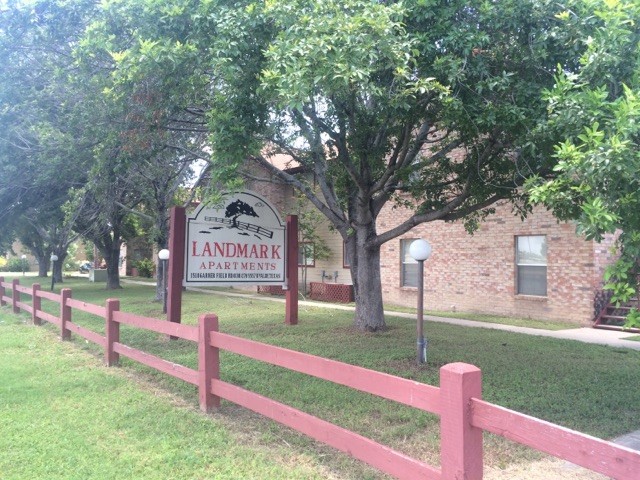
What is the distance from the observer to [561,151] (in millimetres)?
4508

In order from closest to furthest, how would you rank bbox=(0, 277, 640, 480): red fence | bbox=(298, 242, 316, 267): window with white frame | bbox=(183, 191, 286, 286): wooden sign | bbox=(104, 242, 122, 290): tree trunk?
bbox=(0, 277, 640, 480): red fence
bbox=(183, 191, 286, 286): wooden sign
bbox=(298, 242, 316, 267): window with white frame
bbox=(104, 242, 122, 290): tree trunk

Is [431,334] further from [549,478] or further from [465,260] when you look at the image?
[549,478]

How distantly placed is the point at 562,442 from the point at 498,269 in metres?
13.5

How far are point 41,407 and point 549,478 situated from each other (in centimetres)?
539

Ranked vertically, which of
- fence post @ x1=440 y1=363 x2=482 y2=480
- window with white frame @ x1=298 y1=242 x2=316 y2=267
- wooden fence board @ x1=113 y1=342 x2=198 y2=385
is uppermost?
window with white frame @ x1=298 y1=242 x2=316 y2=267

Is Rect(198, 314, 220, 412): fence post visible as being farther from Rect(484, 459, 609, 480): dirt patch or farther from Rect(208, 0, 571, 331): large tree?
Rect(484, 459, 609, 480): dirt patch

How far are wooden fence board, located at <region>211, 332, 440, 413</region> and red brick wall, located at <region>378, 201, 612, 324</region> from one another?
1031 centimetres

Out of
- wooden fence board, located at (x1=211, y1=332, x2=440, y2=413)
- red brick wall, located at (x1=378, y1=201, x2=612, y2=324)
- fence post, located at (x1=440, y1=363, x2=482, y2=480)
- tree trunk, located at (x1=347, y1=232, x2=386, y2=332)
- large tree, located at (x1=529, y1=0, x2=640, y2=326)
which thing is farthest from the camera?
red brick wall, located at (x1=378, y1=201, x2=612, y2=324)

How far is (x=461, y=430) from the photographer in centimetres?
311

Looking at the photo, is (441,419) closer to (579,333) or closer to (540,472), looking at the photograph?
(540,472)

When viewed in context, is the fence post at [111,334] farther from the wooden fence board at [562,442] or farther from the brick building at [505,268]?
the brick building at [505,268]

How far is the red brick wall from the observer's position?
13.5 metres

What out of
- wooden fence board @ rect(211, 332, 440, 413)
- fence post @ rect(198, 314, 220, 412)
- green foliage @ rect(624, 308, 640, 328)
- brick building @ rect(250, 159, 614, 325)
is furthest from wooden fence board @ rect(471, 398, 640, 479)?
brick building @ rect(250, 159, 614, 325)

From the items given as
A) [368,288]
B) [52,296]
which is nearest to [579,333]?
[368,288]
